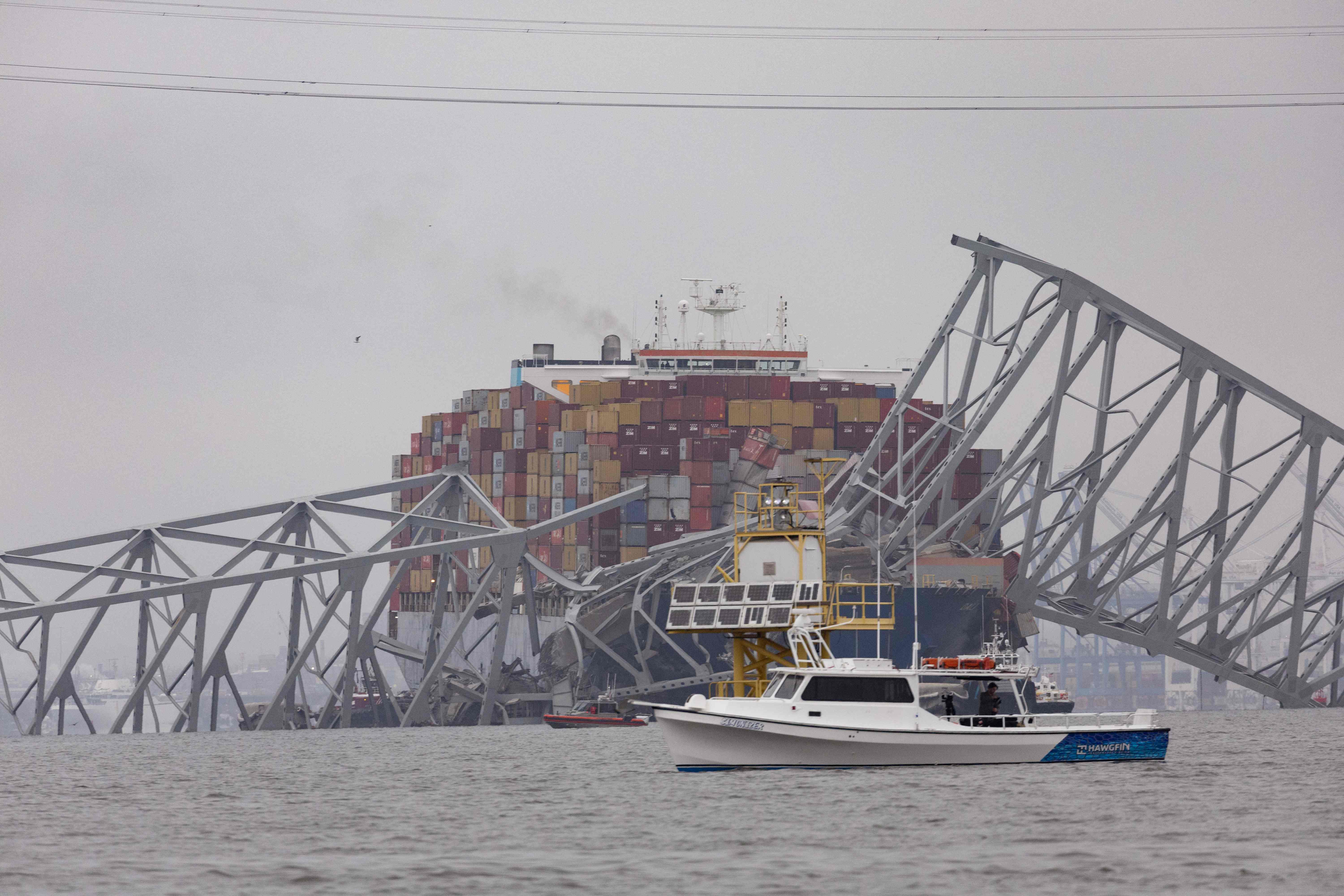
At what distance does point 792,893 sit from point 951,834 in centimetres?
670

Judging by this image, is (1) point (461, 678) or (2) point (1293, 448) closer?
(2) point (1293, 448)

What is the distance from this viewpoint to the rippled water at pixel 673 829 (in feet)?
88.7

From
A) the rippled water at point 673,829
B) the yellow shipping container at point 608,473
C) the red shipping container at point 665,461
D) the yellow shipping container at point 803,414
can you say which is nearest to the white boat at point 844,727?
the rippled water at point 673,829

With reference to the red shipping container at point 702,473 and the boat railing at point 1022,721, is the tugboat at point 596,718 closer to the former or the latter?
the red shipping container at point 702,473

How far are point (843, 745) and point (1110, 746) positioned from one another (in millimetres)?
7666

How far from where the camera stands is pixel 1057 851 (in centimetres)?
2953

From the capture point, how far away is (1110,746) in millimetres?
45344

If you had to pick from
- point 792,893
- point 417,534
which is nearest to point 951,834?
point 792,893

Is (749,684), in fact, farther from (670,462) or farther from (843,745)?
(670,462)

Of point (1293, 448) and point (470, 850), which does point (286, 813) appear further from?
point (1293, 448)

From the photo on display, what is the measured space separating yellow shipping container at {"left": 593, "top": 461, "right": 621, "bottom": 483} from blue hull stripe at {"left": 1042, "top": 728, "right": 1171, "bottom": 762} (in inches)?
3304

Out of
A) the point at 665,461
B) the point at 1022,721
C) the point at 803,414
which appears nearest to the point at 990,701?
the point at 1022,721

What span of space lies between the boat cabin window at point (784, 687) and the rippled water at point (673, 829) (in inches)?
77.0

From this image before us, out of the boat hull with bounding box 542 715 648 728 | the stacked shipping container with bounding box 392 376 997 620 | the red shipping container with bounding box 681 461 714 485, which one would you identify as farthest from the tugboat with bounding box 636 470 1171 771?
the red shipping container with bounding box 681 461 714 485
